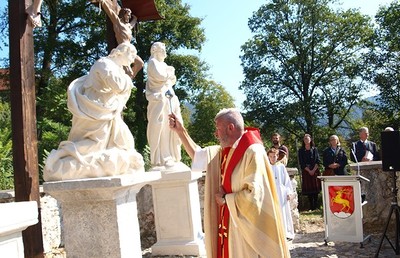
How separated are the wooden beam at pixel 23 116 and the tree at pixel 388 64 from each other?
65.3 feet

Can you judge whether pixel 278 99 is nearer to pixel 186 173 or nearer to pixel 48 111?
pixel 48 111

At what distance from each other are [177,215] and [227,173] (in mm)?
3382

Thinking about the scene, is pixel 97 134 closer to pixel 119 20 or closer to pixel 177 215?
pixel 177 215

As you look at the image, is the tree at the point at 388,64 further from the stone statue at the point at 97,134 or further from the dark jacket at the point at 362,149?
the stone statue at the point at 97,134

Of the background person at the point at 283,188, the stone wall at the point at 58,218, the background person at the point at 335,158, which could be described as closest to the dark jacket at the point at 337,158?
the background person at the point at 335,158

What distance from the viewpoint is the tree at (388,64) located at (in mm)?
22625

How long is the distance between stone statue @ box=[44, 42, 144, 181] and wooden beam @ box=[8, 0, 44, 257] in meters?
0.93

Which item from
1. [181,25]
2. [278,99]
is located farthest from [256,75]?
[181,25]

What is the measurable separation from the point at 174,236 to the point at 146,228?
1572 mm

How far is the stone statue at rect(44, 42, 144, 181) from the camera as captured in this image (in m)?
3.98

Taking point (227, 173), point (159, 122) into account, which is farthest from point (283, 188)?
point (227, 173)

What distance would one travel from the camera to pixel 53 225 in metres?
7.04

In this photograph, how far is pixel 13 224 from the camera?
6.17 feet

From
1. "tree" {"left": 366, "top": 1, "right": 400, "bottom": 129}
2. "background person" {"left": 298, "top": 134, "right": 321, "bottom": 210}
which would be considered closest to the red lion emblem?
"background person" {"left": 298, "top": 134, "right": 321, "bottom": 210}
